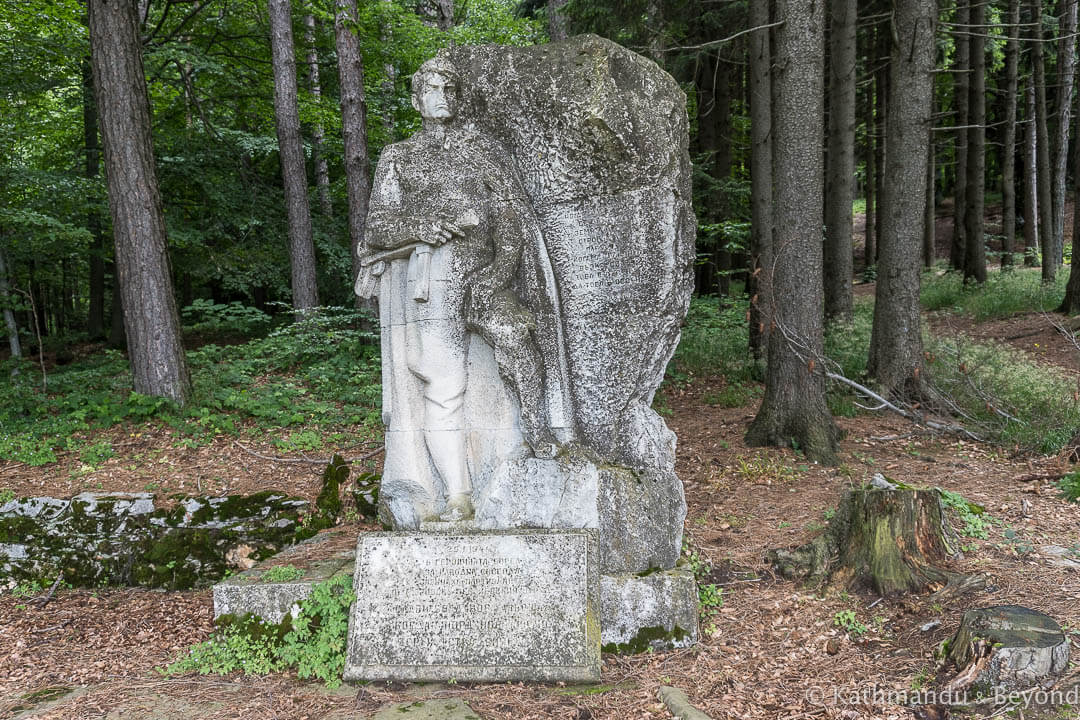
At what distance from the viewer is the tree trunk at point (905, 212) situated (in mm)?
8344

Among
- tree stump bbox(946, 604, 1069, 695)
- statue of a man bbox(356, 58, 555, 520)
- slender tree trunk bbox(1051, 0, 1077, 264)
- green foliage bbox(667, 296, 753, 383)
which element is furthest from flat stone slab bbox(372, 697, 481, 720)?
slender tree trunk bbox(1051, 0, 1077, 264)

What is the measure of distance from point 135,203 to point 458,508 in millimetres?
6232

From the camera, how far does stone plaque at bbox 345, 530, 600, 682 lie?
147 inches

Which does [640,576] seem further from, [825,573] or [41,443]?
[41,443]

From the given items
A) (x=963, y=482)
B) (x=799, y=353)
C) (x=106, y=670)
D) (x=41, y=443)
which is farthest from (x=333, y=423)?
(x=963, y=482)

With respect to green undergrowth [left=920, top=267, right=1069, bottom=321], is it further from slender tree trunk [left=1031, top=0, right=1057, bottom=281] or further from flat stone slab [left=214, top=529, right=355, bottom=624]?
flat stone slab [left=214, top=529, right=355, bottom=624]

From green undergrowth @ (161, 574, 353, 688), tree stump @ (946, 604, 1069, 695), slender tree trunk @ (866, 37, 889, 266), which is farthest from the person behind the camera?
slender tree trunk @ (866, 37, 889, 266)

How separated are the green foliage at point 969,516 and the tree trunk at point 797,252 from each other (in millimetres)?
1750

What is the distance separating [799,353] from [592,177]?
4071mm

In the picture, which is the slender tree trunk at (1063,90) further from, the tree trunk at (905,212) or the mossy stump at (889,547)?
the mossy stump at (889,547)

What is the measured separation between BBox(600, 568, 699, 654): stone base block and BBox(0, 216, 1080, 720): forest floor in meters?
0.08

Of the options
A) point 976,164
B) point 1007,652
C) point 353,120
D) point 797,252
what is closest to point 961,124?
point 976,164

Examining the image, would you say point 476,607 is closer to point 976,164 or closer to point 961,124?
point 976,164

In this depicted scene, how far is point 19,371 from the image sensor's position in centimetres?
1104
